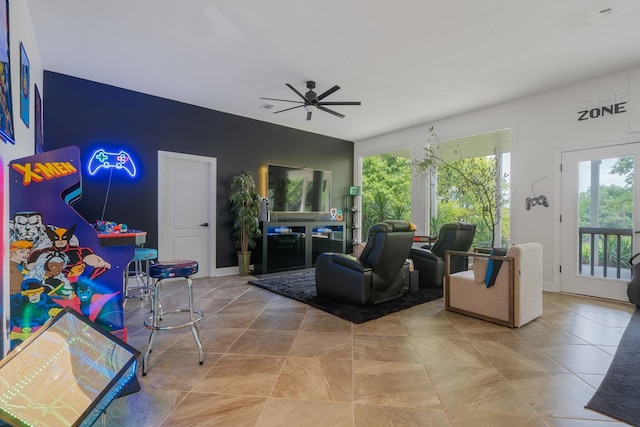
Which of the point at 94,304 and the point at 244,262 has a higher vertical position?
the point at 94,304

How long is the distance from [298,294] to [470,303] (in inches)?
81.4

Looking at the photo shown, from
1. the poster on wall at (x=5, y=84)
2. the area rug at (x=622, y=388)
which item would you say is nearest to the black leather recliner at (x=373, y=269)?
the area rug at (x=622, y=388)

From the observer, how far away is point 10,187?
66.4 inches

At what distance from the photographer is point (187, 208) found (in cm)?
518

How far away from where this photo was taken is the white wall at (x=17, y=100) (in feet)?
5.51

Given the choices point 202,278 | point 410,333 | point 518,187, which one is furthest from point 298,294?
point 518,187

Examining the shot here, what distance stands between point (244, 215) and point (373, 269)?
2.72 metres

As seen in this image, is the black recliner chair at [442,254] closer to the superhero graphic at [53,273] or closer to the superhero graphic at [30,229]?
the superhero graphic at [53,273]

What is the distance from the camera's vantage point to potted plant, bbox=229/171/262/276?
17.4 feet

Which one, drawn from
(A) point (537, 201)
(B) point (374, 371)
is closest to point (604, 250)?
(A) point (537, 201)

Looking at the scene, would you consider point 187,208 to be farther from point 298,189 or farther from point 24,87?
point 24,87

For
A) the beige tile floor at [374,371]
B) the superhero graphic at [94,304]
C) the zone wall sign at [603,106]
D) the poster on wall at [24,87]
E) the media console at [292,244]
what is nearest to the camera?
the beige tile floor at [374,371]

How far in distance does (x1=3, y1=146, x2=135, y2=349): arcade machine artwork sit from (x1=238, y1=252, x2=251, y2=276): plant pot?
11.3 ft

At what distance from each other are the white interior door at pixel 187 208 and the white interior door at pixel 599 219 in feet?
18.0
